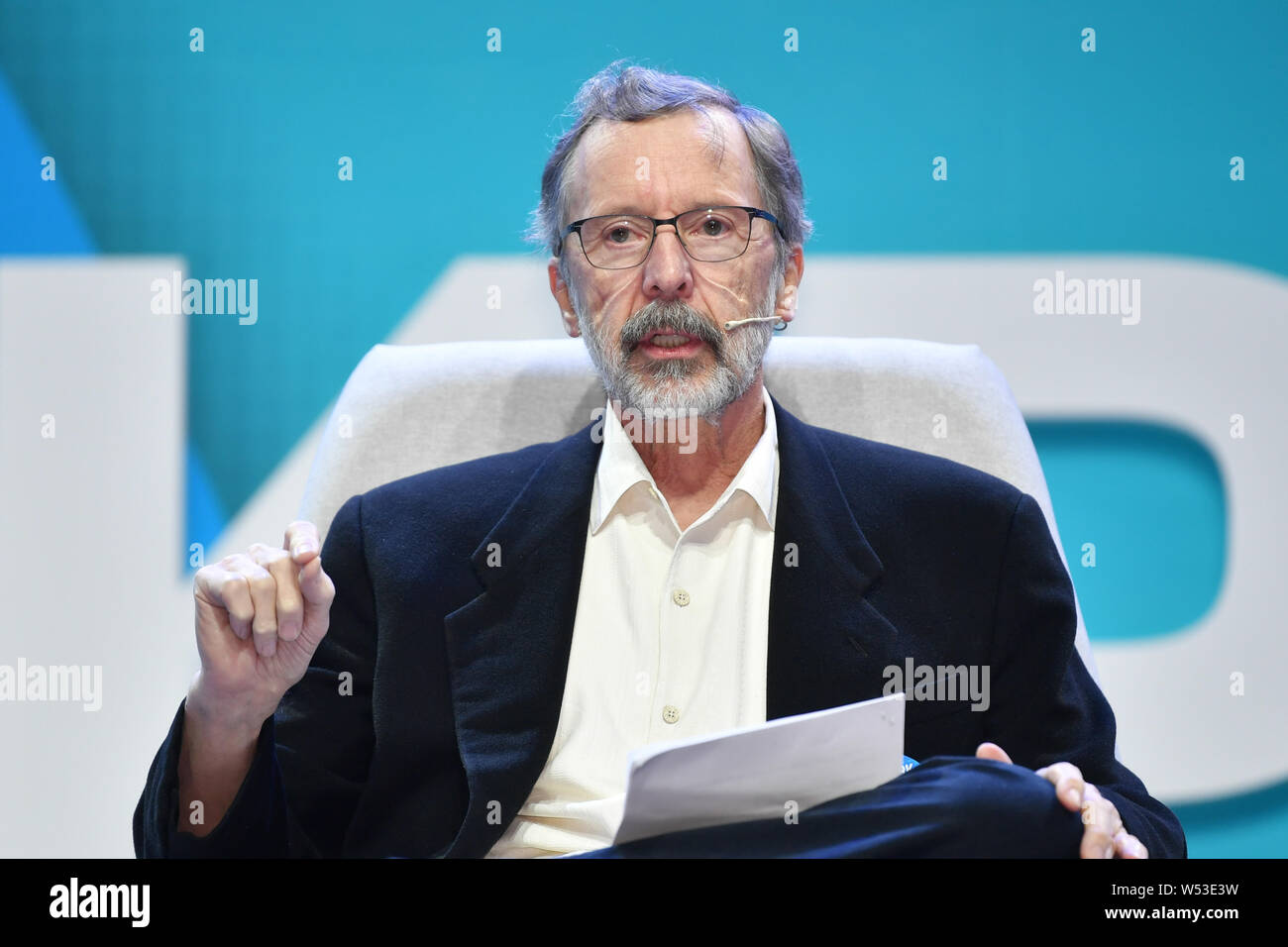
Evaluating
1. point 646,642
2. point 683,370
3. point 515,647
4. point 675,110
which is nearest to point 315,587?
point 515,647

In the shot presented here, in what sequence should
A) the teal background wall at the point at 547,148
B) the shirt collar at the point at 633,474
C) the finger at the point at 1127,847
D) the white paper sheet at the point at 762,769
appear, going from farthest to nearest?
the teal background wall at the point at 547,148 < the shirt collar at the point at 633,474 < the finger at the point at 1127,847 < the white paper sheet at the point at 762,769

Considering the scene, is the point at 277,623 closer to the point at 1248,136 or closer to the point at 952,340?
the point at 952,340

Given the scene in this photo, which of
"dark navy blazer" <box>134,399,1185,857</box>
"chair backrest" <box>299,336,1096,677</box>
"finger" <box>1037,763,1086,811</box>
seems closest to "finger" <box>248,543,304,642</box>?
"dark navy blazer" <box>134,399,1185,857</box>

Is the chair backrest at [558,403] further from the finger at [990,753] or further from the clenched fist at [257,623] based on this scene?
the finger at [990,753]

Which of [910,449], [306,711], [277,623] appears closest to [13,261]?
[306,711]

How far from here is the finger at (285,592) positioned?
127cm

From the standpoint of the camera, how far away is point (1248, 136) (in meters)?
2.48

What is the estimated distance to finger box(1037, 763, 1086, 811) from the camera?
1.16 metres

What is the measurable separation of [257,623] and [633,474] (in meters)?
0.58

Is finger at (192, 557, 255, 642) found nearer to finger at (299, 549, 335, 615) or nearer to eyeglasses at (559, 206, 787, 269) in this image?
finger at (299, 549, 335, 615)

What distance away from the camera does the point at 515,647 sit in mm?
1562

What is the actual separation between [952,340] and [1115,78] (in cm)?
64

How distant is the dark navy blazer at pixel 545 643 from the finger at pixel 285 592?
0.87 feet

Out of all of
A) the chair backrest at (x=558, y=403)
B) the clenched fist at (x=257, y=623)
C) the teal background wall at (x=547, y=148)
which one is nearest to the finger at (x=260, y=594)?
the clenched fist at (x=257, y=623)
